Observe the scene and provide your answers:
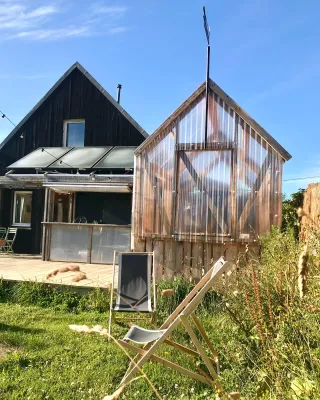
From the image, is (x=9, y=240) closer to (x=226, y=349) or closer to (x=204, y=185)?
(x=204, y=185)

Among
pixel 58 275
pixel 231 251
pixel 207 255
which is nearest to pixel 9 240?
pixel 58 275

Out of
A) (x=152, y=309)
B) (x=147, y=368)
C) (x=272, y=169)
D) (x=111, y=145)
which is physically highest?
(x=111, y=145)

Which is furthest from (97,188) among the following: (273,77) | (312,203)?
(312,203)

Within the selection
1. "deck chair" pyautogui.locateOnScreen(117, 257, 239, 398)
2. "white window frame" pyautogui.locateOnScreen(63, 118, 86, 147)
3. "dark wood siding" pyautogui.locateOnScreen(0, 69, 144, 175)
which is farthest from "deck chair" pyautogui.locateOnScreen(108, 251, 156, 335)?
"white window frame" pyautogui.locateOnScreen(63, 118, 86, 147)

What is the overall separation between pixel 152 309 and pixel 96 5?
6213 millimetres

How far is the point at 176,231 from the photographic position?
7.03 meters

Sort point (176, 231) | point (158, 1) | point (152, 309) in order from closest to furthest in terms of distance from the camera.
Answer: point (152, 309), point (158, 1), point (176, 231)

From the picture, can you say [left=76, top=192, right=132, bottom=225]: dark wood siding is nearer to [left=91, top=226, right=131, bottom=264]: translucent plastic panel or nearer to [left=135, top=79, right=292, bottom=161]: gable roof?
[left=91, top=226, right=131, bottom=264]: translucent plastic panel

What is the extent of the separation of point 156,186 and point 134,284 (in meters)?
2.47

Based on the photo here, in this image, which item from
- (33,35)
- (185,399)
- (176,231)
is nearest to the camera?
(185,399)

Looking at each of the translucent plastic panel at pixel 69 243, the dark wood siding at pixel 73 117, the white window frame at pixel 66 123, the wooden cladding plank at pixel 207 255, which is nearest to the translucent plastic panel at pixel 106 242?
the translucent plastic panel at pixel 69 243

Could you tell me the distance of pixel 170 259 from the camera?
23.0ft

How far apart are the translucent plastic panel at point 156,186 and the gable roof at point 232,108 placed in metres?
0.15

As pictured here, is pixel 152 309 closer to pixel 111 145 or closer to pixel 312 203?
pixel 312 203
